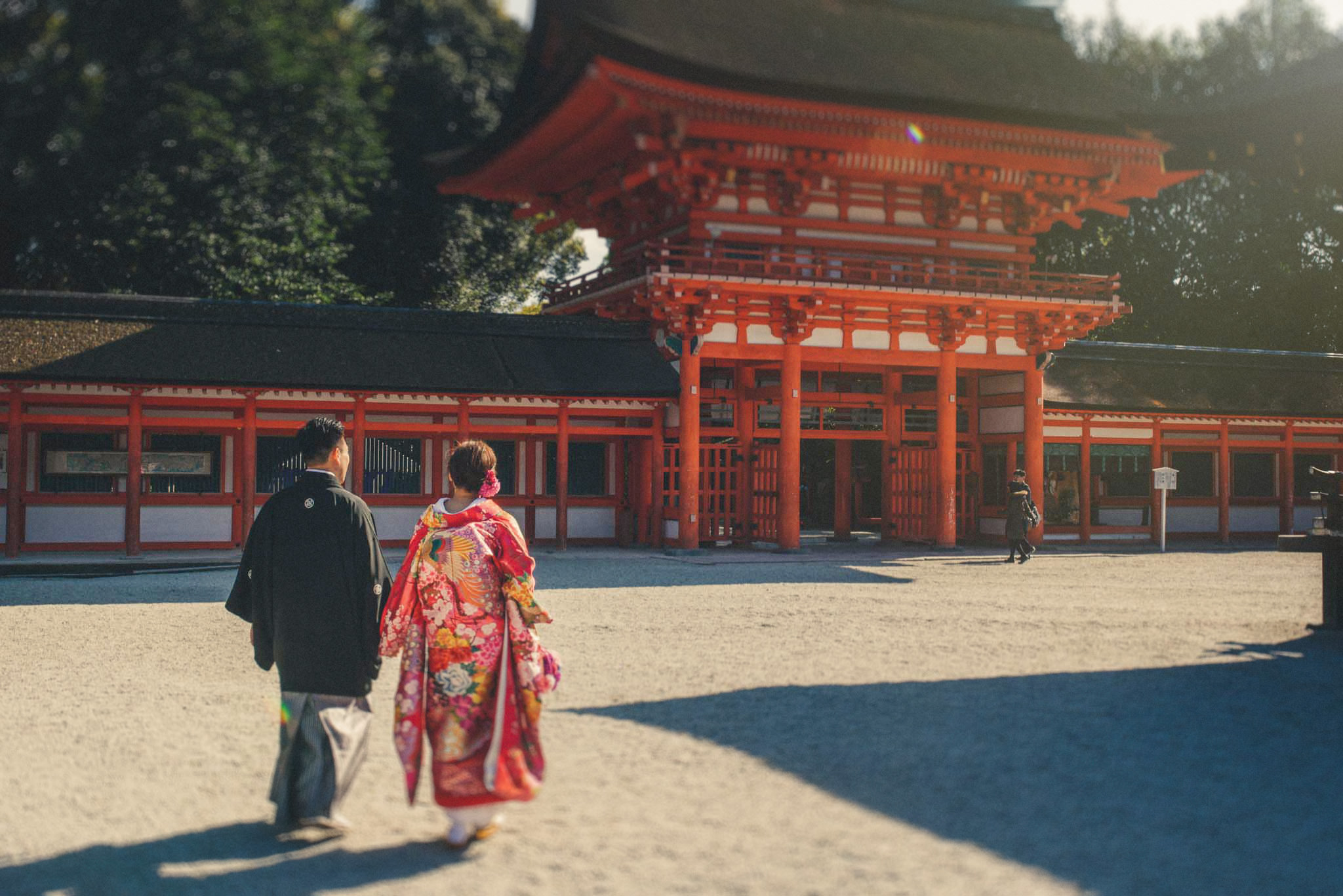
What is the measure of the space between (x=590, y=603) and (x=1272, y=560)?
11530 millimetres

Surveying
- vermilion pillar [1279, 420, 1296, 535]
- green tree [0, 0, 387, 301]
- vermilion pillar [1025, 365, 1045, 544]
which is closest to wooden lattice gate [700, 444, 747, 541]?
vermilion pillar [1025, 365, 1045, 544]

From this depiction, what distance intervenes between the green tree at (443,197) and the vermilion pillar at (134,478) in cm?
1269

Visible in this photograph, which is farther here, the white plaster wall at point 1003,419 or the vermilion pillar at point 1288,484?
the vermilion pillar at point 1288,484

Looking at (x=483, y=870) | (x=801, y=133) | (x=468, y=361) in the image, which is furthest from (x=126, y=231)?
(x=483, y=870)

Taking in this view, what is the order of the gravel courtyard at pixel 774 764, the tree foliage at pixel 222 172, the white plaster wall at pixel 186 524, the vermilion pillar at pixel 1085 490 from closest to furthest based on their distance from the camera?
the gravel courtyard at pixel 774 764, the white plaster wall at pixel 186 524, the vermilion pillar at pixel 1085 490, the tree foliage at pixel 222 172

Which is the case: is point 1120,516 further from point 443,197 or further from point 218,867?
point 218,867

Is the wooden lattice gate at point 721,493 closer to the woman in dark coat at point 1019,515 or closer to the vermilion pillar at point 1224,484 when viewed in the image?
the woman in dark coat at point 1019,515

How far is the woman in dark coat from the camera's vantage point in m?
18.0

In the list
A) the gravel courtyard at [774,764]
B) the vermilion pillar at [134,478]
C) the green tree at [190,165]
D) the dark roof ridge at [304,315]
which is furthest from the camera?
the green tree at [190,165]

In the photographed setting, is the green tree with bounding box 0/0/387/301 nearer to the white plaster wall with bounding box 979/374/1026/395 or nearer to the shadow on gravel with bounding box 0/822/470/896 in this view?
the white plaster wall with bounding box 979/374/1026/395

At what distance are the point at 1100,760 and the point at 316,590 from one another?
145 inches

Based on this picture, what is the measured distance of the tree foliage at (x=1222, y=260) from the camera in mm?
35562

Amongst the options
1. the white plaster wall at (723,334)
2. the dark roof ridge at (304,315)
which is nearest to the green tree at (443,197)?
the dark roof ridge at (304,315)

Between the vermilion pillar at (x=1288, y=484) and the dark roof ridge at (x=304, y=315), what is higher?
the dark roof ridge at (x=304, y=315)
